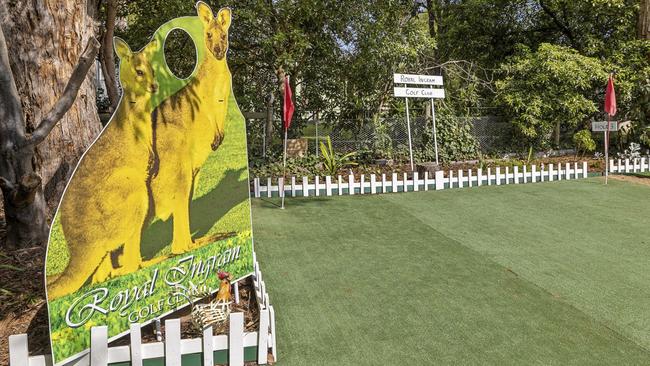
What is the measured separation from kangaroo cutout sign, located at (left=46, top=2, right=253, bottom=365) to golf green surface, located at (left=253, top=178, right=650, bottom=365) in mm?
927

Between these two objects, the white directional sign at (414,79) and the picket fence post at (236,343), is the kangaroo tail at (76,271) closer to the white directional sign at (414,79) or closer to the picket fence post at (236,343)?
the picket fence post at (236,343)

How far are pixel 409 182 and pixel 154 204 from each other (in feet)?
22.7

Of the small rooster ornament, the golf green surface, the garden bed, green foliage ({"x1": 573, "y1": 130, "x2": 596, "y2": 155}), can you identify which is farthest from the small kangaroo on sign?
green foliage ({"x1": 573, "y1": 130, "x2": 596, "y2": 155})

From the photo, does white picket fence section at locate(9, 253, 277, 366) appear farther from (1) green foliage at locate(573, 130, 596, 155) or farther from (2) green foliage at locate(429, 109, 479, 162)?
(1) green foliage at locate(573, 130, 596, 155)

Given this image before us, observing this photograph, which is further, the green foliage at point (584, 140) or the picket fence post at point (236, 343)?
the green foliage at point (584, 140)

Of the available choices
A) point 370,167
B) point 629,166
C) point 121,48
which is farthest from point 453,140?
point 121,48

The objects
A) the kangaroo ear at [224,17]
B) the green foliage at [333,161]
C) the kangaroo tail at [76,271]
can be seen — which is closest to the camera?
the kangaroo tail at [76,271]

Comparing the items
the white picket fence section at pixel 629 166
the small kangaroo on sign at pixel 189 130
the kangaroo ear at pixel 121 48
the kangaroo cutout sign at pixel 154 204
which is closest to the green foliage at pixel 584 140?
the white picket fence section at pixel 629 166

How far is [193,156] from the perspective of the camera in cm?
372

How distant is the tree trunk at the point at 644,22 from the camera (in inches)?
523

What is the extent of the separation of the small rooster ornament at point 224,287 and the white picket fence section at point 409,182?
4.55 meters

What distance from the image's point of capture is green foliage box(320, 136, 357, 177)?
36.9 feet

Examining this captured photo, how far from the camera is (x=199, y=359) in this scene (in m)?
3.21

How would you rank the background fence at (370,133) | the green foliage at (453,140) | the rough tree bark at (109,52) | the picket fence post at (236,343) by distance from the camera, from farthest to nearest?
1. the green foliage at (453,140)
2. the background fence at (370,133)
3. the rough tree bark at (109,52)
4. the picket fence post at (236,343)
